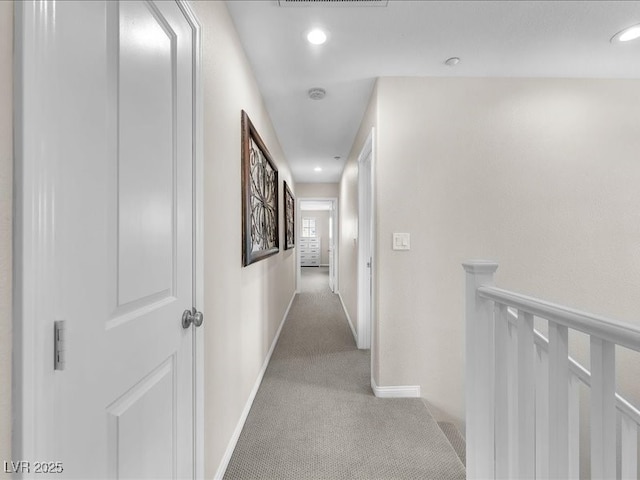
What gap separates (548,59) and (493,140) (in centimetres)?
58

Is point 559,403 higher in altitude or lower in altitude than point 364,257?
lower

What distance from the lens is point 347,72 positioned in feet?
7.23

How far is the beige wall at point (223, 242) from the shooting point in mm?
1345

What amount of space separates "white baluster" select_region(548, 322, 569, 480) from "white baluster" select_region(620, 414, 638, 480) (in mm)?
157

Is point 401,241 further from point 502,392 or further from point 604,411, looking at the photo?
point 604,411

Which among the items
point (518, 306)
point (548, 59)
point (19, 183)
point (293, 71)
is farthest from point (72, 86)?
point (548, 59)

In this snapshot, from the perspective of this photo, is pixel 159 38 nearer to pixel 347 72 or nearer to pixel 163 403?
pixel 163 403

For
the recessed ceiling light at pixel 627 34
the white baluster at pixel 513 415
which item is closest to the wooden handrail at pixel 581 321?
the white baluster at pixel 513 415

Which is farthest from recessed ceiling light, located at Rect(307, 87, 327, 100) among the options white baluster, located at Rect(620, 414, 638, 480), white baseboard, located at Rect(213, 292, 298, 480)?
white baluster, located at Rect(620, 414, 638, 480)

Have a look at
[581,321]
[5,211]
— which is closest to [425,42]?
[581,321]

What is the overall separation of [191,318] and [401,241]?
159 cm

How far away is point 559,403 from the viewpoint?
0.84m

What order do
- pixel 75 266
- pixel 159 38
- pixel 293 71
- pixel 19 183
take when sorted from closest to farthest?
pixel 19 183, pixel 75 266, pixel 159 38, pixel 293 71

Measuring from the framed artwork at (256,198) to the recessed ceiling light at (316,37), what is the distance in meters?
0.59
